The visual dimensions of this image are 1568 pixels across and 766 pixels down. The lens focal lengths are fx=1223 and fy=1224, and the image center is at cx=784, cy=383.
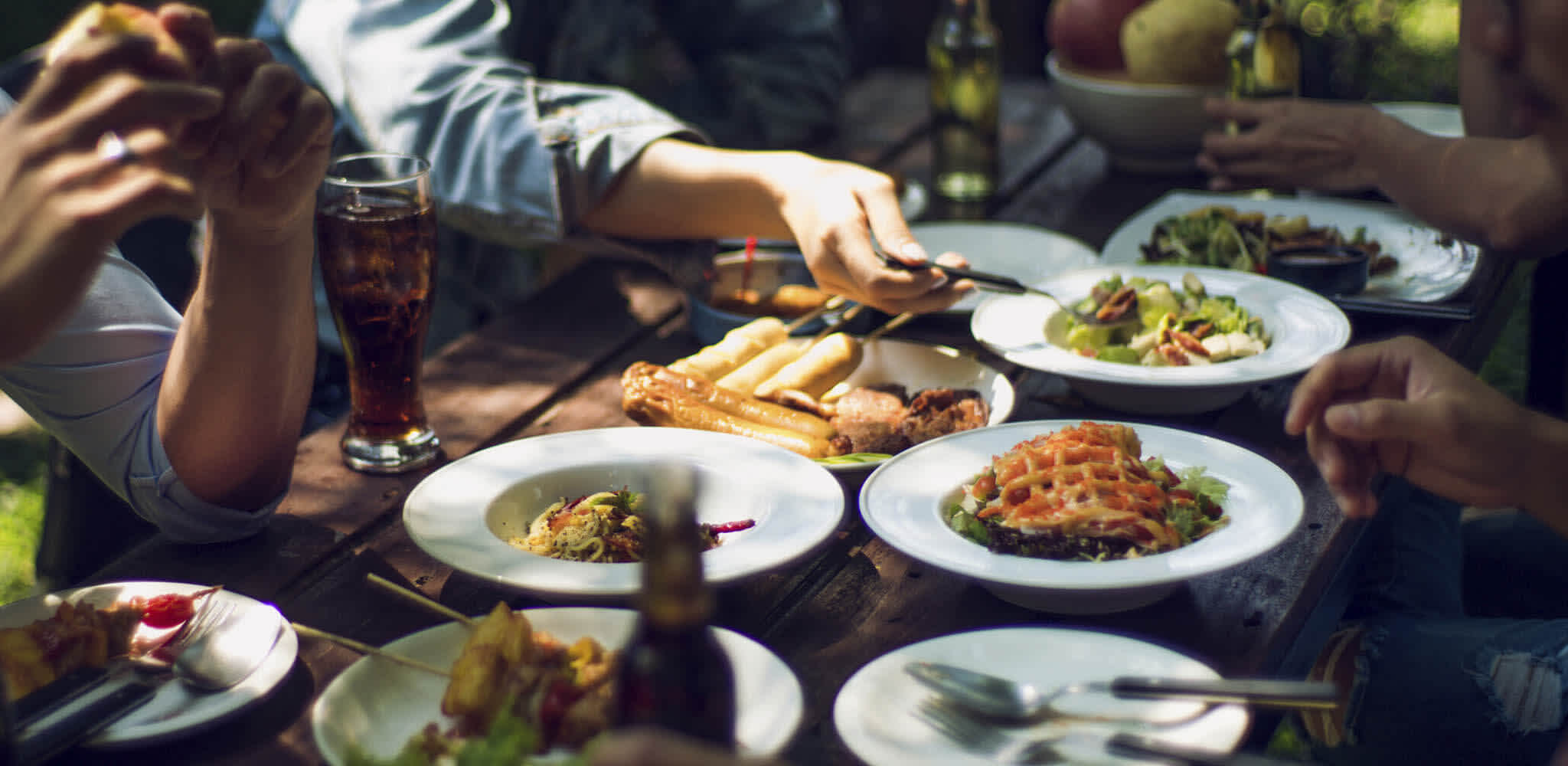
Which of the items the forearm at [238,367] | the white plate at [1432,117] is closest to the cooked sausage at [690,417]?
the forearm at [238,367]

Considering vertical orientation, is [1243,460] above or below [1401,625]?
above

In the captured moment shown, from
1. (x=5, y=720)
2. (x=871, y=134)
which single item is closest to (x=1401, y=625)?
(x=5, y=720)

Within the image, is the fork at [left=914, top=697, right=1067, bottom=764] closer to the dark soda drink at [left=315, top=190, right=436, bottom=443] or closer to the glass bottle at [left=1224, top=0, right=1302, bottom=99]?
the dark soda drink at [left=315, top=190, right=436, bottom=443]

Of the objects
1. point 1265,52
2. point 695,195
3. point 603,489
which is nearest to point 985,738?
point 603,489

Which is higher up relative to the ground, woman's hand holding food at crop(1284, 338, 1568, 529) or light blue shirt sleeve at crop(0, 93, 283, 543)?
woman's hand holding food at crop(1284, 338, 1568, 529)

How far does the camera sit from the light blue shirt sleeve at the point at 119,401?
5.17 ft

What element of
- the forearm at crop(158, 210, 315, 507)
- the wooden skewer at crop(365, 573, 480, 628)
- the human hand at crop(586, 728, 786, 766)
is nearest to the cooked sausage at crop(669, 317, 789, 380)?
the forearm at crop(158, 210, 315, 507)

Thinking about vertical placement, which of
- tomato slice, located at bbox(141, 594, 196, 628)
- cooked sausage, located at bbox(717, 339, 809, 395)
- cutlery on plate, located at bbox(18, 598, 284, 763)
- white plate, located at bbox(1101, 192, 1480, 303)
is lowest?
cooked sausage, located at bbox(717, 339, 809, 395)

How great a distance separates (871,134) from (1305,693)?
9.34 feet

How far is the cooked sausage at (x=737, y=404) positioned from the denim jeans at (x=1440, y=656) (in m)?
0.89

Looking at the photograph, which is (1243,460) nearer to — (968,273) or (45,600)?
(968,273)

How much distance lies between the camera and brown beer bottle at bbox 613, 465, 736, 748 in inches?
31.0

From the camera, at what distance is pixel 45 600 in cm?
133

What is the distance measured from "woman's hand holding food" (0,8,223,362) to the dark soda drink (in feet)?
2.21
